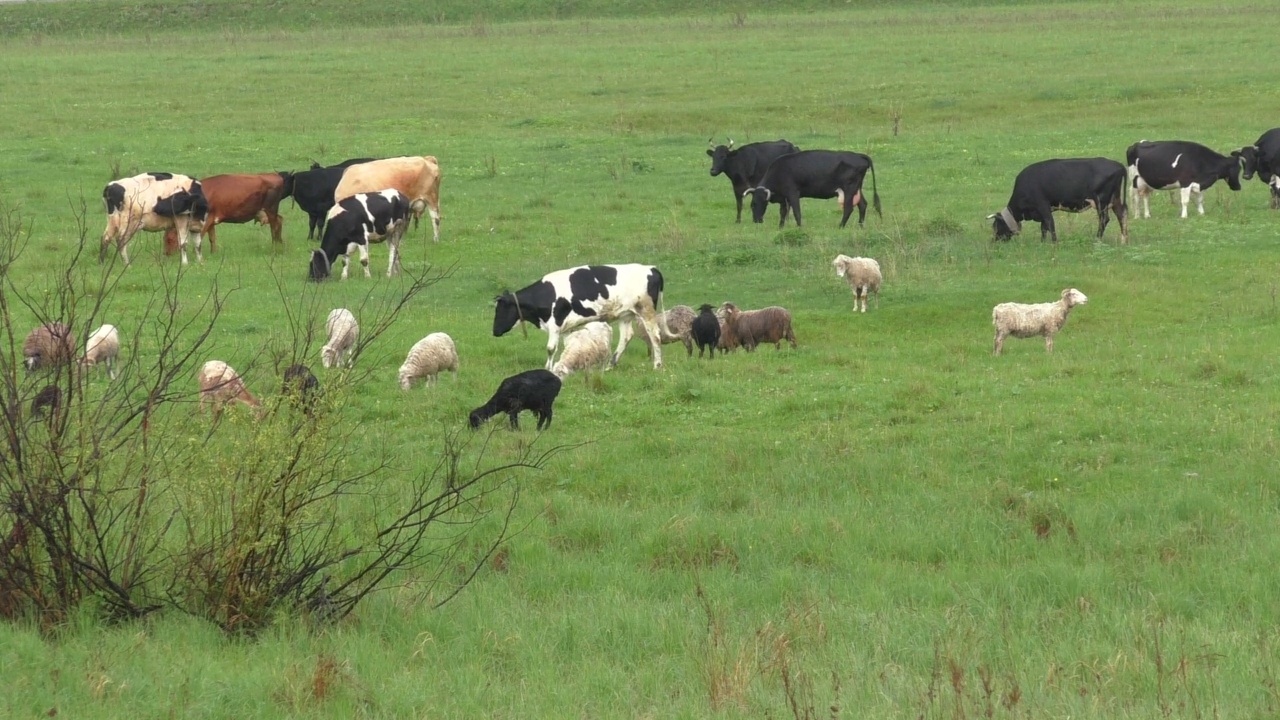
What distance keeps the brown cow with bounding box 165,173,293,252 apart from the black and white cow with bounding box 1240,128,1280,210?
60.7 ft

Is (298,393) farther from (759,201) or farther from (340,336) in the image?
(759,201)

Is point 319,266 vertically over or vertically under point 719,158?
under

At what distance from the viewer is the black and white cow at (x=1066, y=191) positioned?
23359 millimetres

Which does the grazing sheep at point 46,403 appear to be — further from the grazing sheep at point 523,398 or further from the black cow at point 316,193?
the black cow at point 316,193

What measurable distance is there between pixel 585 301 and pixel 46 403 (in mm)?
8802

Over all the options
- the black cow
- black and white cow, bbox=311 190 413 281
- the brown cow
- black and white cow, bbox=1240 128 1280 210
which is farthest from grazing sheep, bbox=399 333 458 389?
black and white cow, bbox=1240 128 1280 210

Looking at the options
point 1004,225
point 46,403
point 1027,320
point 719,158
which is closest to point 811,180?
point 719,158

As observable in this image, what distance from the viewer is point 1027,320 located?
16.2 meters

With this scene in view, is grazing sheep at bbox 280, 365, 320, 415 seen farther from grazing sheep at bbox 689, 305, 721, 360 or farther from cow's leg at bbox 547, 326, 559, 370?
grazing sheep at bbox 689, 305, 721, 360

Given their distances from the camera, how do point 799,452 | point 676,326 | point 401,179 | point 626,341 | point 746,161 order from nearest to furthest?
point 799,452, point 626,341, point 676,326, point 401,179, point 746,161

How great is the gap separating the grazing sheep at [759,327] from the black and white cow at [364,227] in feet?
23.1

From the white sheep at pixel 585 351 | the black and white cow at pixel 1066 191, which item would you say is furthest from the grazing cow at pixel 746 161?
the white sheep at pixel 585 351

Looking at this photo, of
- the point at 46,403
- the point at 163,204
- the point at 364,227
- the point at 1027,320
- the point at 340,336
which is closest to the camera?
the point at 46,403

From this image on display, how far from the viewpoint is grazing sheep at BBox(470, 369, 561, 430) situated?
43.9ft
